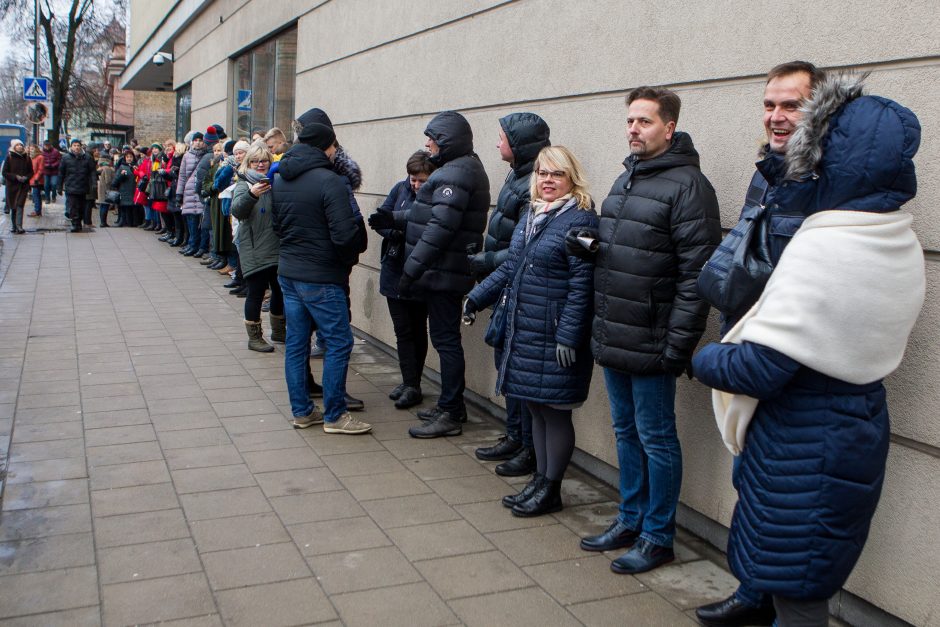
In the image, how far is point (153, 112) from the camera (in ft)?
134

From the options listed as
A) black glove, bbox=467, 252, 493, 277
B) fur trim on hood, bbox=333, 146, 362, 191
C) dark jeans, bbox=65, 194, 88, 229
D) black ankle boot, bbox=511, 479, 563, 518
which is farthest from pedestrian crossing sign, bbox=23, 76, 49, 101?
black ankle boot, bbox=511, 479, 563, 518

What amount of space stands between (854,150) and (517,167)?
2.75 meters

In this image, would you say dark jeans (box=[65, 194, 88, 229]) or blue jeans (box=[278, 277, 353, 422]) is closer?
blue jeans (box=[278, 277, 353, 422])

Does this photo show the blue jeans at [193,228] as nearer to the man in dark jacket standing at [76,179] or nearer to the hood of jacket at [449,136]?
the man in dark jacket standing at [76,179]

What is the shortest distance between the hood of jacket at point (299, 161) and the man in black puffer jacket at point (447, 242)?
0.69 m

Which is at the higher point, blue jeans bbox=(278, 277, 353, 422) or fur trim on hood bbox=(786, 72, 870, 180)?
fur trim on hood bbox=(786, 72, 870, 180)

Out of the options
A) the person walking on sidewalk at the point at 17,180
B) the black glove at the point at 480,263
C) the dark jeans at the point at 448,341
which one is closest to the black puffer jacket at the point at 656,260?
the black glove at the point at 480,263

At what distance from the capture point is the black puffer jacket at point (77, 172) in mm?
18328

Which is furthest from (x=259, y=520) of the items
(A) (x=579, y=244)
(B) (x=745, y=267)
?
(B) (x=745, y=267)

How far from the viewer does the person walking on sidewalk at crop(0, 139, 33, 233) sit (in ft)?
58.9

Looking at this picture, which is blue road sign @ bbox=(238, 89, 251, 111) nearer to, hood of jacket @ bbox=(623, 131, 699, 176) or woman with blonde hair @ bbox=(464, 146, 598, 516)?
woman with blonde hair @ bbox=(464, 146, 598, 516)

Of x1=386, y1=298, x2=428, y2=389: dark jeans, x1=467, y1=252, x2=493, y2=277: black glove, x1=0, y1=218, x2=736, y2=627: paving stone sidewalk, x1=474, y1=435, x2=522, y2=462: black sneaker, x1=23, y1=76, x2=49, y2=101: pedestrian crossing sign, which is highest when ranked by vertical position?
x1=23, y1=76, x2=49, y2=101: pedestrian crossing sign

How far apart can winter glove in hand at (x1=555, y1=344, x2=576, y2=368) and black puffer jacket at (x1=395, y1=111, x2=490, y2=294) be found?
5.09 feet

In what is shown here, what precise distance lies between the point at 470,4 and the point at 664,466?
413cm
